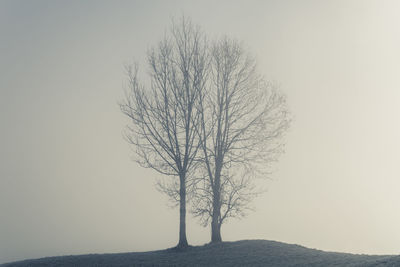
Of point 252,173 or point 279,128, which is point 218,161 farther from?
point 279,128

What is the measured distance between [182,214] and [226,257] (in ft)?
19.0

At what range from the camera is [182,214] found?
3247 cm

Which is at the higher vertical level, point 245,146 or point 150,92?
point 150,92

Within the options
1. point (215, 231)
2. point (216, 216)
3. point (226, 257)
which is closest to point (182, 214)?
point (216, 216)

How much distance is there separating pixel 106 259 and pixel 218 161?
1017 centimetres

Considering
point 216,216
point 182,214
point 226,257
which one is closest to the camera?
point 226,257

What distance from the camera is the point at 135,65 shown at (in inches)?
1367

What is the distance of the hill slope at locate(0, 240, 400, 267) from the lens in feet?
84.2

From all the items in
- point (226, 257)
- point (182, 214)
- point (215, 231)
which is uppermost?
point (182, 214)

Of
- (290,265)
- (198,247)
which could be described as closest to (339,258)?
(290,265)

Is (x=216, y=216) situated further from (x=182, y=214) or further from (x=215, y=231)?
(x=182, y=214)

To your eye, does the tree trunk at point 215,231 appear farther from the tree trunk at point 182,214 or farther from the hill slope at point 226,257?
the tree trunk at point 182,214

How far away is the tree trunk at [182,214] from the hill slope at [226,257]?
2.20 ft

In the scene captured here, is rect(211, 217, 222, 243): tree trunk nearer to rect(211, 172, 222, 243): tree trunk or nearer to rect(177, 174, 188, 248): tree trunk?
rect(211, 172, 222, 243): tree trunk
